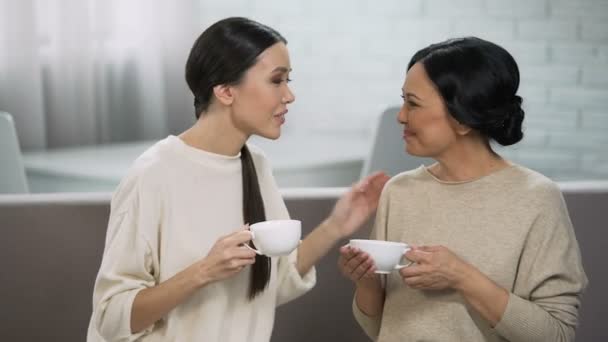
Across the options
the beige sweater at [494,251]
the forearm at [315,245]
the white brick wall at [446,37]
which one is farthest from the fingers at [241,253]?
the white brick wall at [446,37]

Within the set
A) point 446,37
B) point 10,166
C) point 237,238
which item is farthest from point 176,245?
point 446,37

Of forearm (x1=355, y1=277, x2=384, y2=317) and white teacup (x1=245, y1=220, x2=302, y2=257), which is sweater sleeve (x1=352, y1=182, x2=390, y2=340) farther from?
white teacup (x1=245, y1=220, x2=302, y2=257)

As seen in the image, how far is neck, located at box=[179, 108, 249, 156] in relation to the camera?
1760 mm

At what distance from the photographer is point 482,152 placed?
187 cm

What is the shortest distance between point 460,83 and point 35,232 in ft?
3.29

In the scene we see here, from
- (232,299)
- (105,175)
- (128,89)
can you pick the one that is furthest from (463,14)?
(232,299)

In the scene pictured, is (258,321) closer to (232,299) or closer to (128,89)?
(232,299)

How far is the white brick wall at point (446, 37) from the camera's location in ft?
13.5

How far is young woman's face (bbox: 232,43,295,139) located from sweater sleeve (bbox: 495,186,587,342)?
0.52 m

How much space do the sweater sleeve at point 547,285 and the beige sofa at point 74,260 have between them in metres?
0.49

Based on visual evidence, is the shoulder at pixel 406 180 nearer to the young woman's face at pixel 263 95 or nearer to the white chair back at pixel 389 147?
the young woman's face at pixel 263 95

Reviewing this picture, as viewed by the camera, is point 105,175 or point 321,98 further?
point 321,98

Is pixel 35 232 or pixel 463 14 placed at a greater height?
pixel 463 14

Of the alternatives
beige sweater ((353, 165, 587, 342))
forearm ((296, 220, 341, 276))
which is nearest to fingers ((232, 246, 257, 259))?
forearm ((296, 220, 341, 276))
